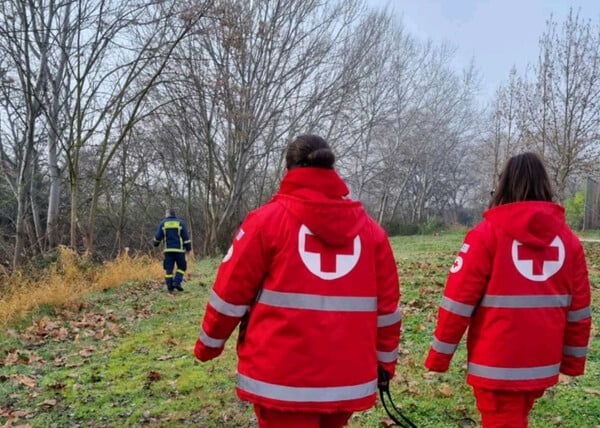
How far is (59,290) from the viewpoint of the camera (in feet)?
30.4

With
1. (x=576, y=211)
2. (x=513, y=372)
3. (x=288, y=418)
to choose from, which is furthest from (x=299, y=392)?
(x=576, y=211)

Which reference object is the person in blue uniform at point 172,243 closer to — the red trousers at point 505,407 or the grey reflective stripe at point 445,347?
the grey reflective stripe at point 445,347

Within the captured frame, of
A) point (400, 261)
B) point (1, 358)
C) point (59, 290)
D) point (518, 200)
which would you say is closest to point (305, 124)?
point (400, 261)

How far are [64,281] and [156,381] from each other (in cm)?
709

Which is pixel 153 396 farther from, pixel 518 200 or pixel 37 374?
pixel 518 200

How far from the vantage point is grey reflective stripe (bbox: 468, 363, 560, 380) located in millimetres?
2648

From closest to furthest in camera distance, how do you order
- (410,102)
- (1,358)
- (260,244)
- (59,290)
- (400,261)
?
(260,244)
(1,358)
(59,290)
(400,261)
(410,102)

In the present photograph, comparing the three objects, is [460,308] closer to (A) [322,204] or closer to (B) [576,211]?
(A) [322,204]

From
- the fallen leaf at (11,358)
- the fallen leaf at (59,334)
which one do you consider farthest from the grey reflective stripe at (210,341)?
the fallen leaf at (59,334)

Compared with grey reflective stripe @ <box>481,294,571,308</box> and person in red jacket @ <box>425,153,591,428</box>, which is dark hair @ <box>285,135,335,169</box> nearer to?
person in red jacket @ <box>425,153,591,428</box>

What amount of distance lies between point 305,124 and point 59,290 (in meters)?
18.0

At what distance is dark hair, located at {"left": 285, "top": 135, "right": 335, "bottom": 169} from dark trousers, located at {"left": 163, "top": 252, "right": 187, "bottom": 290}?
8975 millimetres

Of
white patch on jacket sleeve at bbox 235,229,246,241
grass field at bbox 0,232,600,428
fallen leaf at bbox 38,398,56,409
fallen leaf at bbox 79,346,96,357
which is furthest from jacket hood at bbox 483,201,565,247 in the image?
fallen leaf at bbox 79,346,96,357

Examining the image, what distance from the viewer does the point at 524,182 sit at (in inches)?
110
